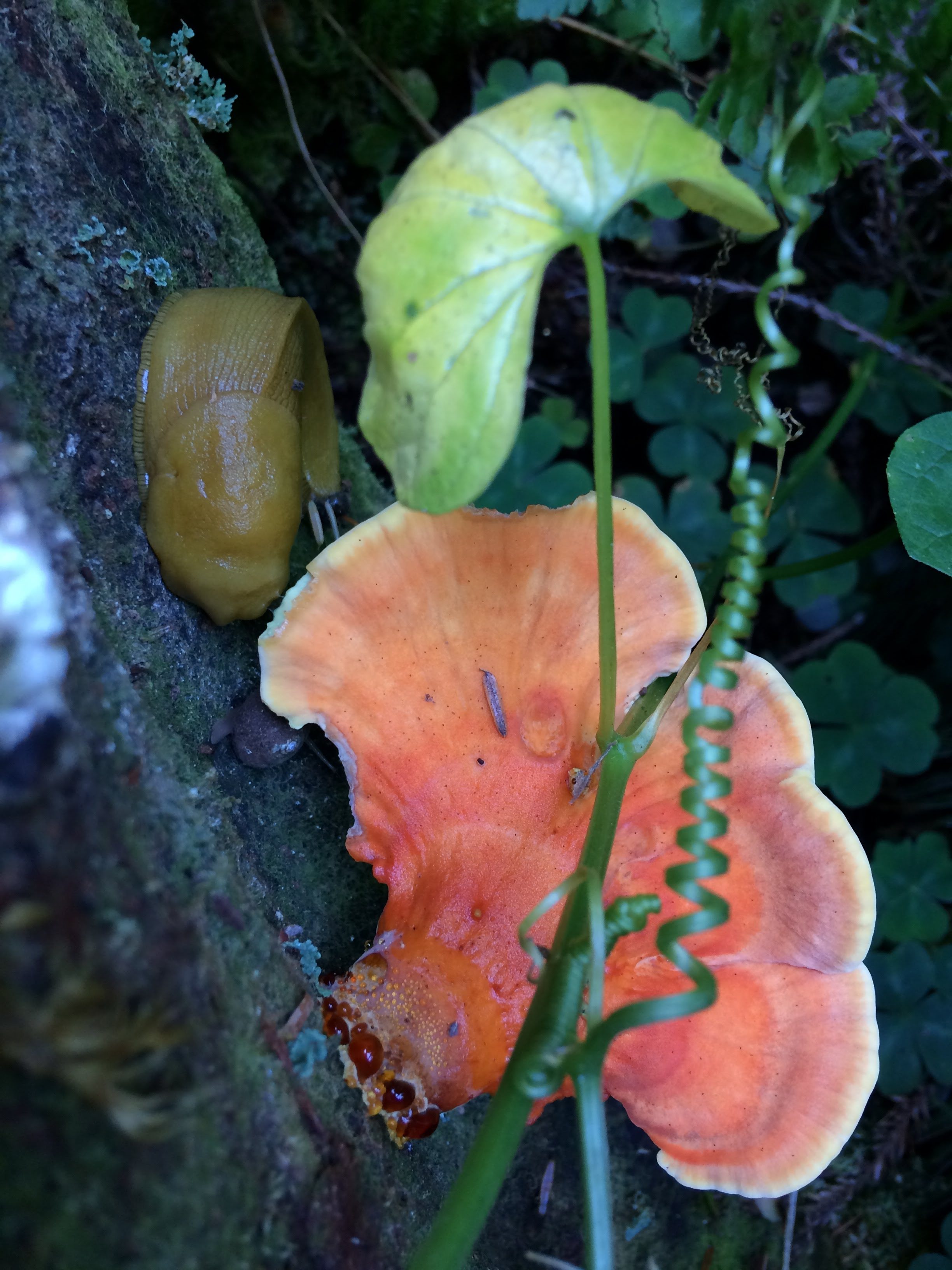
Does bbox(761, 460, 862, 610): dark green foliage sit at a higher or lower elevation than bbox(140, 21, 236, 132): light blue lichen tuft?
lower

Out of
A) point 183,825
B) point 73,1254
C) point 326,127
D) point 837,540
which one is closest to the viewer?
point 73,1254

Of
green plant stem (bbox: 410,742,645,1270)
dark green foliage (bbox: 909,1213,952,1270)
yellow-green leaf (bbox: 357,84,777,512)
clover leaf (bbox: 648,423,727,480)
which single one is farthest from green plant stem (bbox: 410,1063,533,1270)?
clover leaf (bbox: 648,423,727,480)

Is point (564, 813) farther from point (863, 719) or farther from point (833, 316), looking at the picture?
point (833, 316)

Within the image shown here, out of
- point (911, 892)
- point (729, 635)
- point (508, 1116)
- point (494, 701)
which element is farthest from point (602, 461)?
point (911, 892)

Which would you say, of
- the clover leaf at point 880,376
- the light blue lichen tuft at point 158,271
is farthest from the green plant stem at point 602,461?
the clover leaf at point 880,376

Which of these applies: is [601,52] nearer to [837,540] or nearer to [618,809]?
[837,540]

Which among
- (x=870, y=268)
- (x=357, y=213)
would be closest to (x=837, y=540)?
(x=870, y=268)

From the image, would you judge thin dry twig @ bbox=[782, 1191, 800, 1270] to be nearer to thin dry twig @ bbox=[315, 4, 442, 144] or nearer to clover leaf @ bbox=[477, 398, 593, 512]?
clover leaf @ bbox=[477, 398, 593, 512]
